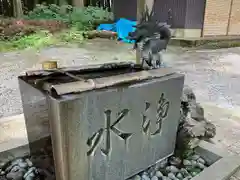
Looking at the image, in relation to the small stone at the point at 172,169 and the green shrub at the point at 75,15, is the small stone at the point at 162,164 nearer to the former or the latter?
the small stone at the point at 172,169

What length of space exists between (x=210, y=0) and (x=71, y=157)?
337 inches

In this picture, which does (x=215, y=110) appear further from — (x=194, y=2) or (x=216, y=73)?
(x=194, y=2)

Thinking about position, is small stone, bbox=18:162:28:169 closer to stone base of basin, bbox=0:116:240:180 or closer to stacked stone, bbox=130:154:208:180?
stone base of basin, bbox=0:116:240:180

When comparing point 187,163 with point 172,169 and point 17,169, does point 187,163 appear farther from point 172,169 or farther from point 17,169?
point 17,169

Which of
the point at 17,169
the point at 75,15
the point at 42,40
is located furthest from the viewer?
the point at 75,15

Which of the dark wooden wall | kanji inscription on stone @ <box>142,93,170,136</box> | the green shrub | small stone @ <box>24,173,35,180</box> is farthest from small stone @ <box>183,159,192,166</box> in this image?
the green shrub

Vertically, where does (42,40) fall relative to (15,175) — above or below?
above

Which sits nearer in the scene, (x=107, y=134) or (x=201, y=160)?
(x=107, y=134)

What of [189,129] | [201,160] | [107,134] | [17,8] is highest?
[17,8]

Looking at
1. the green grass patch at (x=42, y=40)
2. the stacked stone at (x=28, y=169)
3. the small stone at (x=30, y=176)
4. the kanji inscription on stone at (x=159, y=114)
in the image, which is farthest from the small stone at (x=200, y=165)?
the green grass patch at (x=42, y=40)

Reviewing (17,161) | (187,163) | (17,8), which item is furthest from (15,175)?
(17,8)

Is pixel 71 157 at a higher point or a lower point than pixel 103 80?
lower

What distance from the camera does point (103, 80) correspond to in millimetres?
1176

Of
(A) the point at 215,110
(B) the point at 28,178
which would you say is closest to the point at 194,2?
(A) the point at 215,110
